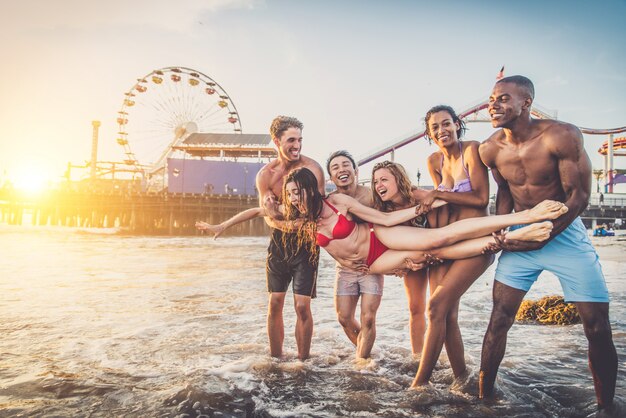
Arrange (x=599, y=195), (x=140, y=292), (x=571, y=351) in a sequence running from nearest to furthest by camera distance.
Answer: (x=571, y=351) → (x=140, y=292) → (x=599, y=195)

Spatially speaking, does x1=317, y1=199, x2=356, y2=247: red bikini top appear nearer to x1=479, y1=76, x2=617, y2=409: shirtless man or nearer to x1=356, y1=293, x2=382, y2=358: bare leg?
x1=356, y1=293, x2=382, y2=358: bare leg

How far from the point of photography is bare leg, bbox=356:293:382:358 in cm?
364

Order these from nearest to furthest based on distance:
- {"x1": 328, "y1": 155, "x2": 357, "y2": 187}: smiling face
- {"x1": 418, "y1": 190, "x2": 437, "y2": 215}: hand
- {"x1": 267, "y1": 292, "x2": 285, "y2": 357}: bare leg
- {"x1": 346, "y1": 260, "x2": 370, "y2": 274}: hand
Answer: {"x1": 418, "y1": 190, "x2": 437, "y2": 215}: hand, {"x1": 346, "y1": 260, "x2": 370, "y2": 274}: hand, {"x1": 328, "y1": 155, "x2": 357, "y2": 187}: smiling face, {"x1": 267, "y1": 292, "x2": 285, "y2": 357}: bare leg

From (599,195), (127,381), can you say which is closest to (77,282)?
(127,381)

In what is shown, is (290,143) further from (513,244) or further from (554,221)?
(554,221)

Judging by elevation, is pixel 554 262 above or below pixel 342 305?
above

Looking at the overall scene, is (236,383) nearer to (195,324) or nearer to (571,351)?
(195,324)

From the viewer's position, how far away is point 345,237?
344 cm

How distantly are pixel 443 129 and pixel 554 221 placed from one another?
41.7 inches

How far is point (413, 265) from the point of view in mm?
3172

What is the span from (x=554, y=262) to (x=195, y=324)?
173 inches

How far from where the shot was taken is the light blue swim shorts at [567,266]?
2564 millimetres

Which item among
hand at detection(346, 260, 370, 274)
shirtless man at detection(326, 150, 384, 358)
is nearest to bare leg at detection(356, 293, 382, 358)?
shirtless man at detection(326, 150, 384, 358)

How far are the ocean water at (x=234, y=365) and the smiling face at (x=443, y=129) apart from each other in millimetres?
1945
